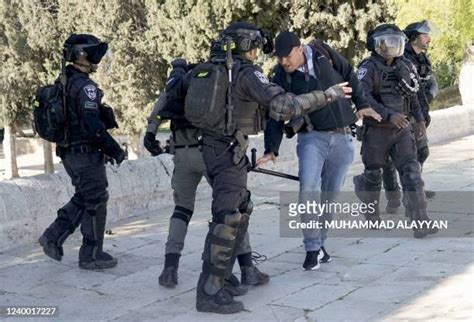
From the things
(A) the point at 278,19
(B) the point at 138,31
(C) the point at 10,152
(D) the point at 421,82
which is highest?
(A) the point at 278,19

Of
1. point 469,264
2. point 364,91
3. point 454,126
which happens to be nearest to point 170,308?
point 469,264

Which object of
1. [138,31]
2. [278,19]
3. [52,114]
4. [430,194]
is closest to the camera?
[52,114]

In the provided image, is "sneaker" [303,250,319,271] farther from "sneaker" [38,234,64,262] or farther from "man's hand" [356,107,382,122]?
"sneaker" [38,234,64,262]

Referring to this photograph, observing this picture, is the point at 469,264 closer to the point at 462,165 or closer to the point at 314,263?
the point at 314,263

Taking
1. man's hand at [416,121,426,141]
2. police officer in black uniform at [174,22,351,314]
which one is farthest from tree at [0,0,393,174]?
police officer in black uniform at [174,22,351,314]

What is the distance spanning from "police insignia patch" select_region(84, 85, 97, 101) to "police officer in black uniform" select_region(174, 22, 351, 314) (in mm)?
1095

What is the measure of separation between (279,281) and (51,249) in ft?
6.18

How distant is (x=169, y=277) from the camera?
5.45 meters

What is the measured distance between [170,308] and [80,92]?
6.09 feet

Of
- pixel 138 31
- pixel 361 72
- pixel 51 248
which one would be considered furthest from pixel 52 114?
pixel 138 31

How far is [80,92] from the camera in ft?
19.1

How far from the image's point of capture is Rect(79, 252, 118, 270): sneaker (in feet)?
19.9

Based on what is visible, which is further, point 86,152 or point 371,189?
point 371,189

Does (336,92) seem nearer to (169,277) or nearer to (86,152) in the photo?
(169,277)
